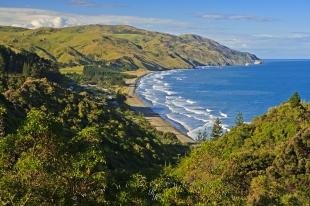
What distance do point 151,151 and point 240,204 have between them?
66508 millimetres

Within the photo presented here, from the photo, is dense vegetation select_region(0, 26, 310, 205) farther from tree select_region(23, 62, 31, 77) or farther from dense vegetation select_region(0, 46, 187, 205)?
tree select_region(23, 62, 31, 77)

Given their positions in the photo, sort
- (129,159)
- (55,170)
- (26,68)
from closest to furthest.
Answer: (55,170)
(129,159)
(26,68)

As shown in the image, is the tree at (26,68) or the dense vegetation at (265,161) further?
the tree at (26,68)

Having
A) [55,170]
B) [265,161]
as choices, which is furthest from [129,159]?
[55,170]

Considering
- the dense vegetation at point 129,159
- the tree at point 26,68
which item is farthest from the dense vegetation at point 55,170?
the tree at point 26,68

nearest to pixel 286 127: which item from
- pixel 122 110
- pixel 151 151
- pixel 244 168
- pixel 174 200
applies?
pixel 244 168

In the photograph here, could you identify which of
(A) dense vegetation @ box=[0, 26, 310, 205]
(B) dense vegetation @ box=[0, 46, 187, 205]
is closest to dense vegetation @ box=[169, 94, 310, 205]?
(A) dense vegetation @ box=[0, 26, 310, 205]

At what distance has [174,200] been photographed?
25.5 meters

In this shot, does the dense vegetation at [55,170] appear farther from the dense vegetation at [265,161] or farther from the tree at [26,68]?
the tree at [26,68]

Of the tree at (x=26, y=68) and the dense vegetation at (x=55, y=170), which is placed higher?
the dense vegetation at (x=55, y=170)

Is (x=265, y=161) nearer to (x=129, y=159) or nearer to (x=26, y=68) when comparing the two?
(x=129, y=159)

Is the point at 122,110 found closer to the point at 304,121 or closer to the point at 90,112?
the point at 90,112

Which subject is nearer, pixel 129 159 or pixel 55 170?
pixel 55 170

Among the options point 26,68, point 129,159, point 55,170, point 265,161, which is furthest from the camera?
point 26,68
